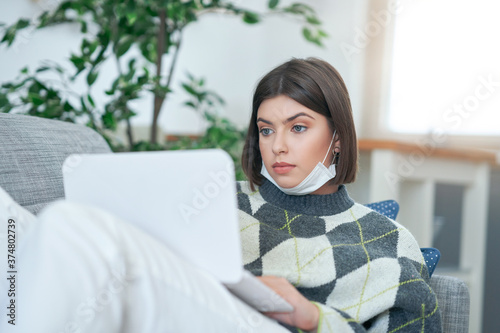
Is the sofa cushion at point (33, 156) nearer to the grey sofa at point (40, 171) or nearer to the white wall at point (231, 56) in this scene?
the grey sofa at point (40, 171)

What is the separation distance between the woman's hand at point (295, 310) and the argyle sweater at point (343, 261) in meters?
0.02

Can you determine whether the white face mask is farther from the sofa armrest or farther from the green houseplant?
the green houseplant

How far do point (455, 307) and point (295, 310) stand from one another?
379mm

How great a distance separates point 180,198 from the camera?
73cm

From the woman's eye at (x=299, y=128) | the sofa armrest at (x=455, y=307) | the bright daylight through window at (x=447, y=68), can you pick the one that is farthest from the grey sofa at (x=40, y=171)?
the bright daylight through window at (x=447, y=68)

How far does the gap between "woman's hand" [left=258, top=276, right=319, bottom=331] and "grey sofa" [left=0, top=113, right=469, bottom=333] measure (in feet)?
1.10

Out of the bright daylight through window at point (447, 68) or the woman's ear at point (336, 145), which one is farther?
the bright daylight through window at point (447, 68)

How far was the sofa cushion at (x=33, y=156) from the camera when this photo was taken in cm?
108

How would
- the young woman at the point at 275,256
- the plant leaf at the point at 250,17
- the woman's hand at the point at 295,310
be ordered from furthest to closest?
1. the plant leaf at the point at 250,17
2. the woman's hand at the point at 295,310
3. the young woman at the point at 275,256

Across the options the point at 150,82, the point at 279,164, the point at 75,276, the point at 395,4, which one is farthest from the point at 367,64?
the point at 75,276

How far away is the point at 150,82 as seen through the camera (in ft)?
5.84

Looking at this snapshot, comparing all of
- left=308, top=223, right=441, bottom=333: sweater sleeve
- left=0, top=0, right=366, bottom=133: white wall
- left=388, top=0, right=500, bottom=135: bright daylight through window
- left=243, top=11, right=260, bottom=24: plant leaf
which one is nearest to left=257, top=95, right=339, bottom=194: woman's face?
left=308, top=223, right=441, bottom=333: sweater sleeve

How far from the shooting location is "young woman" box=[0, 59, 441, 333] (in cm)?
64

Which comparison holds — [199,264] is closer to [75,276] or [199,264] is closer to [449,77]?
[75,276]
